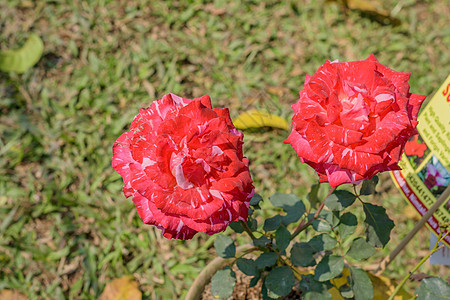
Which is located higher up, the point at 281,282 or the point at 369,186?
the point at 369,186

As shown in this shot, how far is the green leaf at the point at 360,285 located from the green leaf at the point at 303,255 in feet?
0.36

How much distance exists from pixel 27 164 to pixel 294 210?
150cm

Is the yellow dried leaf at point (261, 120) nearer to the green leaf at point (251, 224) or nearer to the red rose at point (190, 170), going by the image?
the green leaf at point (251, 224)

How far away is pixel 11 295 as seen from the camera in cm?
177

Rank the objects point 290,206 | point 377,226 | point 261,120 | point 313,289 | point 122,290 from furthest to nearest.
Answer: point 261,120
point 122,290
point 290,206
point 313,289
point 377,226

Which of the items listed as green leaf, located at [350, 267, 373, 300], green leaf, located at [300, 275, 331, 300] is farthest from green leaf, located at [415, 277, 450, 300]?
green leaf, located at [300, 275, 331, 300]

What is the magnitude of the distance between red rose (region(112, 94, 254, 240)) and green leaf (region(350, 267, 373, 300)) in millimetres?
457

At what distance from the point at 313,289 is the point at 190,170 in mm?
541

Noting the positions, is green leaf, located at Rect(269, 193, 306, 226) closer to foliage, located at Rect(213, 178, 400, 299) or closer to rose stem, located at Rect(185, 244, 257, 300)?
foliage, located at Rect(213, 178, 400, 299)

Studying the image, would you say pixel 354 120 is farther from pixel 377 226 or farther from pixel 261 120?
pixel 261 120

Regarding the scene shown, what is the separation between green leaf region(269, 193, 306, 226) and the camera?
1149 millimetres

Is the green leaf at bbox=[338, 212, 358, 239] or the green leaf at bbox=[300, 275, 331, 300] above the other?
the green leaf at bbox=[338, 212, 358, 239]

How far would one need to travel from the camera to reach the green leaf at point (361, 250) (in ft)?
3.28

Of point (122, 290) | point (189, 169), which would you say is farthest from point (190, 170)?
point (122, 290)
